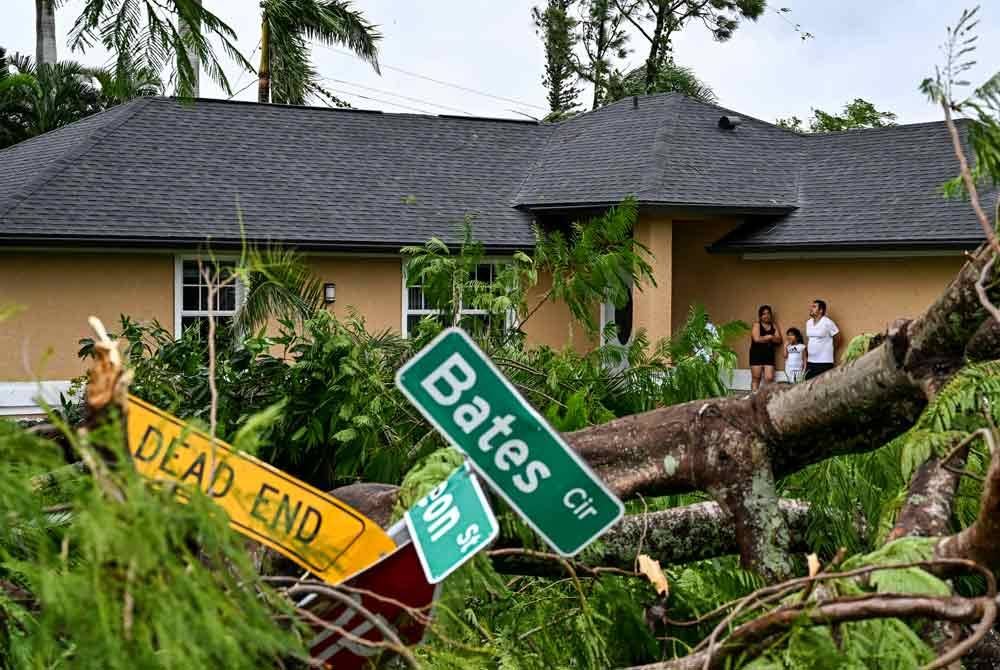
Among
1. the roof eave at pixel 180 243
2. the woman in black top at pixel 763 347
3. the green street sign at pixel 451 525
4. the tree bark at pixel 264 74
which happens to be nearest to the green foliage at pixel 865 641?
the green street sign at pixel 451 525

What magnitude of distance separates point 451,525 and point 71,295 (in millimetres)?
15170

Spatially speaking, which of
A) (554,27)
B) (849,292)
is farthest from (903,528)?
(554,27)

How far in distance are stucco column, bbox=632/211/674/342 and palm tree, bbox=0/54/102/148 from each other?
16.8m

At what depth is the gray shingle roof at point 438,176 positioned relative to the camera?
16.7m

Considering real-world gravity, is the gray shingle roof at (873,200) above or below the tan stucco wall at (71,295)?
above

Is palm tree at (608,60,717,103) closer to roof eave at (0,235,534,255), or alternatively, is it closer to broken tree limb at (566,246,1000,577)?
roof eave at (0,235,534,255)

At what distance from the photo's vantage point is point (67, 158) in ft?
56.5

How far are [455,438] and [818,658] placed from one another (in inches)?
23.9

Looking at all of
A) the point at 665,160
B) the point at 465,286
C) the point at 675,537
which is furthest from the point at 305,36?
the point at 675,537

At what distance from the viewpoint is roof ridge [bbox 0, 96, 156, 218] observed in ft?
52.0

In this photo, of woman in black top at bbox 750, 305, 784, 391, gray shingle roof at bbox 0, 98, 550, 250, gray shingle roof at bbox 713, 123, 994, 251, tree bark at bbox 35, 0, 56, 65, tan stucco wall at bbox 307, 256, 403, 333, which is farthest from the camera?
tree bark at bbox 35, 0, 56, 65

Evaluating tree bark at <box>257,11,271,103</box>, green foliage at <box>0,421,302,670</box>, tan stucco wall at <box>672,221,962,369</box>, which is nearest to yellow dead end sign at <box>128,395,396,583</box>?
green foliage at <box>0,421,302,670</box>

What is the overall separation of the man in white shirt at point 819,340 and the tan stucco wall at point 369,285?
5.99 metres

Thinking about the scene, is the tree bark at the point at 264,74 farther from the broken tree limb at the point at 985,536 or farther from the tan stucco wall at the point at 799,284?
the broken tree limb at the point at 985,536
